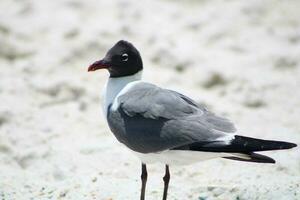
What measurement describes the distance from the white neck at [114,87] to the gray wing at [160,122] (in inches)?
3.9

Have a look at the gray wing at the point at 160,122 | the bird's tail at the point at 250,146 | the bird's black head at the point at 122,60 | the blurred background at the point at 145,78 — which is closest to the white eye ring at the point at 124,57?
the bird's black head at the point at 122,60

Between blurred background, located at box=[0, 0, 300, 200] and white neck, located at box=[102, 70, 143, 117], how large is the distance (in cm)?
59

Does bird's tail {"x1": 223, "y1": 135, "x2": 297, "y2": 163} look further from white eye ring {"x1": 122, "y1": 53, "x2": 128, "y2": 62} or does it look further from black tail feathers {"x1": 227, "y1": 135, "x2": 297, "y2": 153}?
white eye ring {"x1": 122, "y1": 53, "x2": 128, "y2": 62}

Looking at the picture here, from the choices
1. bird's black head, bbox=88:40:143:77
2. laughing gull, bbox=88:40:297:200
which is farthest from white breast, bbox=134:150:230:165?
bird's black head, bbox=88:40:143:77

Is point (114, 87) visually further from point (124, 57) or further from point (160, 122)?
point (160, 122)

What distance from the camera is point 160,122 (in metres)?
3.81

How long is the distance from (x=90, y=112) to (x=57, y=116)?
0.96ft

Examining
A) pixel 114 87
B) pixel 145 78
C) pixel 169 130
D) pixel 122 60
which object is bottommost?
pixel 145 78

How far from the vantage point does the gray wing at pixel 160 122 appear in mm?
3732

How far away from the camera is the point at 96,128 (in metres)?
5.75

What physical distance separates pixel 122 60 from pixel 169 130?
0.66m

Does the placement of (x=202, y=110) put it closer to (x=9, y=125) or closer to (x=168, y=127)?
(x=168, y=127)

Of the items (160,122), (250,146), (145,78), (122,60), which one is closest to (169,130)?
(160,122)

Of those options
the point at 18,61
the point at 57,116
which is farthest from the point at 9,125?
the point at 18,61
